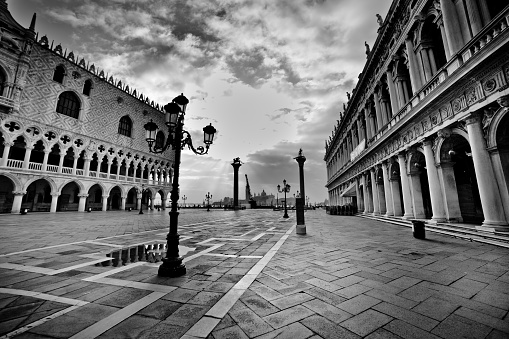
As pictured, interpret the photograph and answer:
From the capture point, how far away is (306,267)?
13.6 feet

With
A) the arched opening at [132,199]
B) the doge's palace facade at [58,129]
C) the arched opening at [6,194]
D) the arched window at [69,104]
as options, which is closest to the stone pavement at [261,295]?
the doge's palace facade at [58,129]

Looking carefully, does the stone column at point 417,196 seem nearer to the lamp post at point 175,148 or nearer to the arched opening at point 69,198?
the lamp post at point 175,148

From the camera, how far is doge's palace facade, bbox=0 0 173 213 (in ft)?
69.1

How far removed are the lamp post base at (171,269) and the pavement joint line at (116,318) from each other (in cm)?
73

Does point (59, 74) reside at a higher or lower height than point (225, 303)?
higher

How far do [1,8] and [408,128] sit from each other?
3861 centimetres

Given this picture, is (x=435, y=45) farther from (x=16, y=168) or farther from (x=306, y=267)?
(x=16, y=168)

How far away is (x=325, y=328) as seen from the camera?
2125 mm

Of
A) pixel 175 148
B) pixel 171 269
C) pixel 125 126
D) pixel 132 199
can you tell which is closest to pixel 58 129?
pixel 125 126

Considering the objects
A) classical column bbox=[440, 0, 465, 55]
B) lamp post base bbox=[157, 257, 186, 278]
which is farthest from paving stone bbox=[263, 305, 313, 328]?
classical column bbox=[440, 0, 465, 55]

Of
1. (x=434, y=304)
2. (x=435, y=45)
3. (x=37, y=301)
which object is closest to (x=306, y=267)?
(x=434, y=304)

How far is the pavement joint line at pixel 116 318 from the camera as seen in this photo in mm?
2018

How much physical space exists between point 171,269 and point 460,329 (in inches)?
155

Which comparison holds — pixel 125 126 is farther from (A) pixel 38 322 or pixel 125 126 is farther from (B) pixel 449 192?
(B) pixel 449 192
